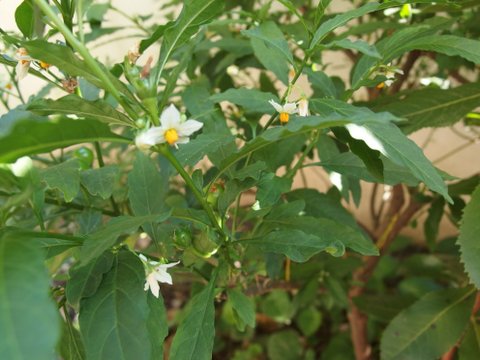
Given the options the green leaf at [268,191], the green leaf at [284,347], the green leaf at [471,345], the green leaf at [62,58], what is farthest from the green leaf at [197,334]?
the green leaf at [284,347]

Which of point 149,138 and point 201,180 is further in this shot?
point 201,180

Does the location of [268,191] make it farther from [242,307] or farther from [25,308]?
[25,308]

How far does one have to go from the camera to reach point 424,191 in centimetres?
92

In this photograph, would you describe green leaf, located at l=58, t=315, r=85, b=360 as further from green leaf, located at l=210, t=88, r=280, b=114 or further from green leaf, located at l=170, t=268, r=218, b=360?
green leaf, located at l=210, t=88, r=280, b=114

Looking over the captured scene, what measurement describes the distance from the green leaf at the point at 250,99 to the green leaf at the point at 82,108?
116mm

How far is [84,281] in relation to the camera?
0.43m

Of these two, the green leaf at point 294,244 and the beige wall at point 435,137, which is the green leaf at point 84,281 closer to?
the green leaf at point 294,244

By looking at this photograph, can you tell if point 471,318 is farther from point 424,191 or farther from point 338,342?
point 338,342

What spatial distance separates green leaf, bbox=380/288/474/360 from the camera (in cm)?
76

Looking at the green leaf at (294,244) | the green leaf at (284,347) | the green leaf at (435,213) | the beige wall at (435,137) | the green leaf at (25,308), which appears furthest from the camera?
the beige wall at (435,137)

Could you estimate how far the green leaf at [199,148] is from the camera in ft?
1.52

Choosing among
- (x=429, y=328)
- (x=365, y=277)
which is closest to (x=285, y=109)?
(x=429, y=328)

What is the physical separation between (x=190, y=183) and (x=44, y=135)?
140mm

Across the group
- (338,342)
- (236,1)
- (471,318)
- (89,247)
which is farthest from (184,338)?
(338,342)
